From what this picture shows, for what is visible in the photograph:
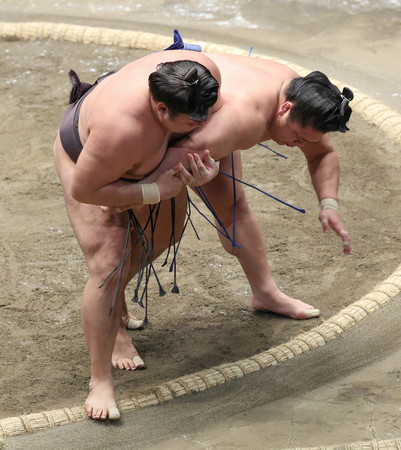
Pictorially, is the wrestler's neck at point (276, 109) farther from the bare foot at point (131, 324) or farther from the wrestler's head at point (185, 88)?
the bare foot at point (131, 324)

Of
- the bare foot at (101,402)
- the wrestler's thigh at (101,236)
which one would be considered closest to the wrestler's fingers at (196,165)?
the wrestler's thigh at (101,236)

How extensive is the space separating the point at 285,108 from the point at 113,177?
0.52 m

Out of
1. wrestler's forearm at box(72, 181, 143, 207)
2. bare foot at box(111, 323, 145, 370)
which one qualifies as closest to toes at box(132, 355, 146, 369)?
bare foot at box(111, 323, 145, 370)

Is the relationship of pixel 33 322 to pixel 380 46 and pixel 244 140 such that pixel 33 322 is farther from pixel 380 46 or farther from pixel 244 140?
pixel 380 46

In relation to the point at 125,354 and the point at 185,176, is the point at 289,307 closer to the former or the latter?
the point at 125,354

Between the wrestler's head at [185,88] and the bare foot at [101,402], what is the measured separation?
835 millimetres

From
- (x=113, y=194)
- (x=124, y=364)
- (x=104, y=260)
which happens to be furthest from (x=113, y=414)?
(x=113, y=194)

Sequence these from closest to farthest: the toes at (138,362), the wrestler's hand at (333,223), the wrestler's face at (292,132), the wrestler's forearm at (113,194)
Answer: the wrestler's forearm at (113,194), the wrestler's face at (292,132), the wrestler's hand at (333,223), the toes at (138,362)

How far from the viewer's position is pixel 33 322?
2.72 metres

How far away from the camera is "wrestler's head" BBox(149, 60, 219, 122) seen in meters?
1.85

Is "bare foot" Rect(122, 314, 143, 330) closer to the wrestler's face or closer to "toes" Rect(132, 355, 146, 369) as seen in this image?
"toes" Rect(132, 355, 146, 369)

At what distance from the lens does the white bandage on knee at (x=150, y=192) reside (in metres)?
2.02

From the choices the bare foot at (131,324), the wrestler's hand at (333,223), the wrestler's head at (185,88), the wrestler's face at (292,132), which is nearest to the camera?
the wrestler's head at (185,88)

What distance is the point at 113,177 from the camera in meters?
1.97
